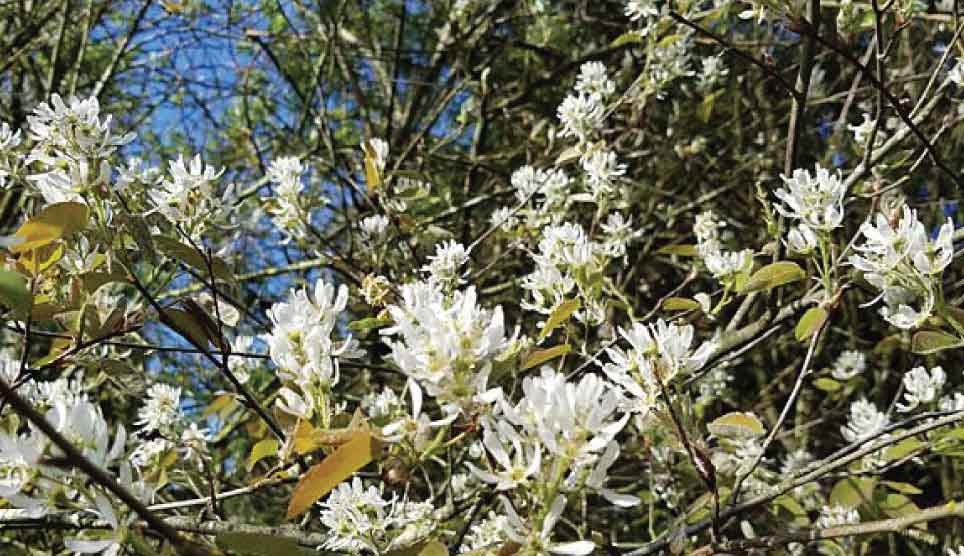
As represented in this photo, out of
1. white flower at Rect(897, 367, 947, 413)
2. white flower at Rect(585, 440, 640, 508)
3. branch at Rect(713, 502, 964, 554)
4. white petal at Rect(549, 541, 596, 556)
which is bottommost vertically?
white flower at Rect(897, 367, 947, 413)

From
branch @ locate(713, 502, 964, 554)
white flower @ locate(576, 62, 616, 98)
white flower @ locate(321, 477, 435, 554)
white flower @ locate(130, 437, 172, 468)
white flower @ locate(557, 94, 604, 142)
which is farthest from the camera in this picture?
white flower @ locate(576, 62, 616, 98)

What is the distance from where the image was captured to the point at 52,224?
886 mm

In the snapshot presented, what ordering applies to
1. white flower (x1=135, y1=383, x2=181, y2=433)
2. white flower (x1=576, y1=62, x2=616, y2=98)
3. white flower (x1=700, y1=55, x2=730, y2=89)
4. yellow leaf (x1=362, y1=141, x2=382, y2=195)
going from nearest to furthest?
white flower (x1=135, y1=383, x2=181, y2=433), yellow leaf (x1=362, y1=141, x2=382, y2=195), white flower (x1=576, y1=62, x2=616, y2=98), white flower (x1=700, y1=55, x2=730, y2=89)

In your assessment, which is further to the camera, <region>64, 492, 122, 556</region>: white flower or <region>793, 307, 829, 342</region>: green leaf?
<region>793, 307, 829, 342</region>: green leaf

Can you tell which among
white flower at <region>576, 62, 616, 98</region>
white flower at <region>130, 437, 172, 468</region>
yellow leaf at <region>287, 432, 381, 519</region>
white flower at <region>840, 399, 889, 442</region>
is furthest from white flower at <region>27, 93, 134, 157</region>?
white flower at <region>840, 399, 889, 442</region>

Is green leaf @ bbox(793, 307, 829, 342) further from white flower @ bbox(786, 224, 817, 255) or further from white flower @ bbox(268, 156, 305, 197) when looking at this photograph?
white flower @ bbox(268, 156, 305, 197)

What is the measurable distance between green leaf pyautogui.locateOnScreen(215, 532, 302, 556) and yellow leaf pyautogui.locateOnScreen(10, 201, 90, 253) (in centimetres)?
36

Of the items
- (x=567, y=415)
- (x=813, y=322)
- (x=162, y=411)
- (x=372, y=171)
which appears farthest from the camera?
(x=372, y=171)

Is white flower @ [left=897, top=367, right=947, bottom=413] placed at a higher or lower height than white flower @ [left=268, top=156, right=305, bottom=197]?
lower

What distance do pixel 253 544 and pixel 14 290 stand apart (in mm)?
268

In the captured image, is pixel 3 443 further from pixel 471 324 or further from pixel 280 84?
pixel 280 84

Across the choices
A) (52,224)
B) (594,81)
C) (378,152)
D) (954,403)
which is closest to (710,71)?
(594,81)

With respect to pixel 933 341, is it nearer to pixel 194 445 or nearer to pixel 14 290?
pixel 14 290

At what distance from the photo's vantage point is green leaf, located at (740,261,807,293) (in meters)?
1.16
